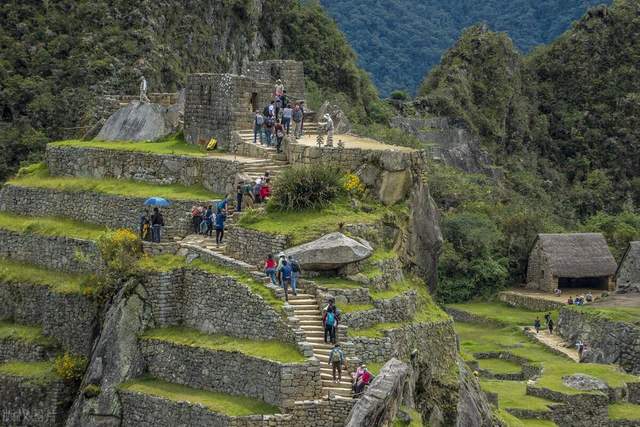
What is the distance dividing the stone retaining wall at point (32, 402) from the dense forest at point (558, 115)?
175 feet

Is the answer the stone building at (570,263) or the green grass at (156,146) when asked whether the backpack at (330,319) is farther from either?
the stone building at (570,263)

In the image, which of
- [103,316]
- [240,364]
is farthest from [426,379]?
[103,316]

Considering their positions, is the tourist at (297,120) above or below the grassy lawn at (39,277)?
above

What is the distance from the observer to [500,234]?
96.1 meters

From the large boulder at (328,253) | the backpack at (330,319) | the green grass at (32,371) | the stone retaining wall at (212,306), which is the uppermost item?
the large boulder at (328,253)

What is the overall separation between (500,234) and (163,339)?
49315mm

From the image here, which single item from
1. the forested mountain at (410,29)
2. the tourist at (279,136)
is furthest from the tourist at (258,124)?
the forested mountain at (410,29)

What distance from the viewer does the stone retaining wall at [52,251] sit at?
54.7m

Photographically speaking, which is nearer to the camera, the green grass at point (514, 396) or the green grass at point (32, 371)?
the green grass at point (32, 371)

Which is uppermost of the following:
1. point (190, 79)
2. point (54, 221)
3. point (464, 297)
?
point (190, 79)

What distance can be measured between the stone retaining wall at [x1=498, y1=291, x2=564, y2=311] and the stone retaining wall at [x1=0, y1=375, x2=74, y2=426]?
40.2 m

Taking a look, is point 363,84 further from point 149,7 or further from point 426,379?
point 426,379

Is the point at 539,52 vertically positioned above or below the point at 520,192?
above

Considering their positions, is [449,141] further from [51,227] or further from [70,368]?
[70,368]
